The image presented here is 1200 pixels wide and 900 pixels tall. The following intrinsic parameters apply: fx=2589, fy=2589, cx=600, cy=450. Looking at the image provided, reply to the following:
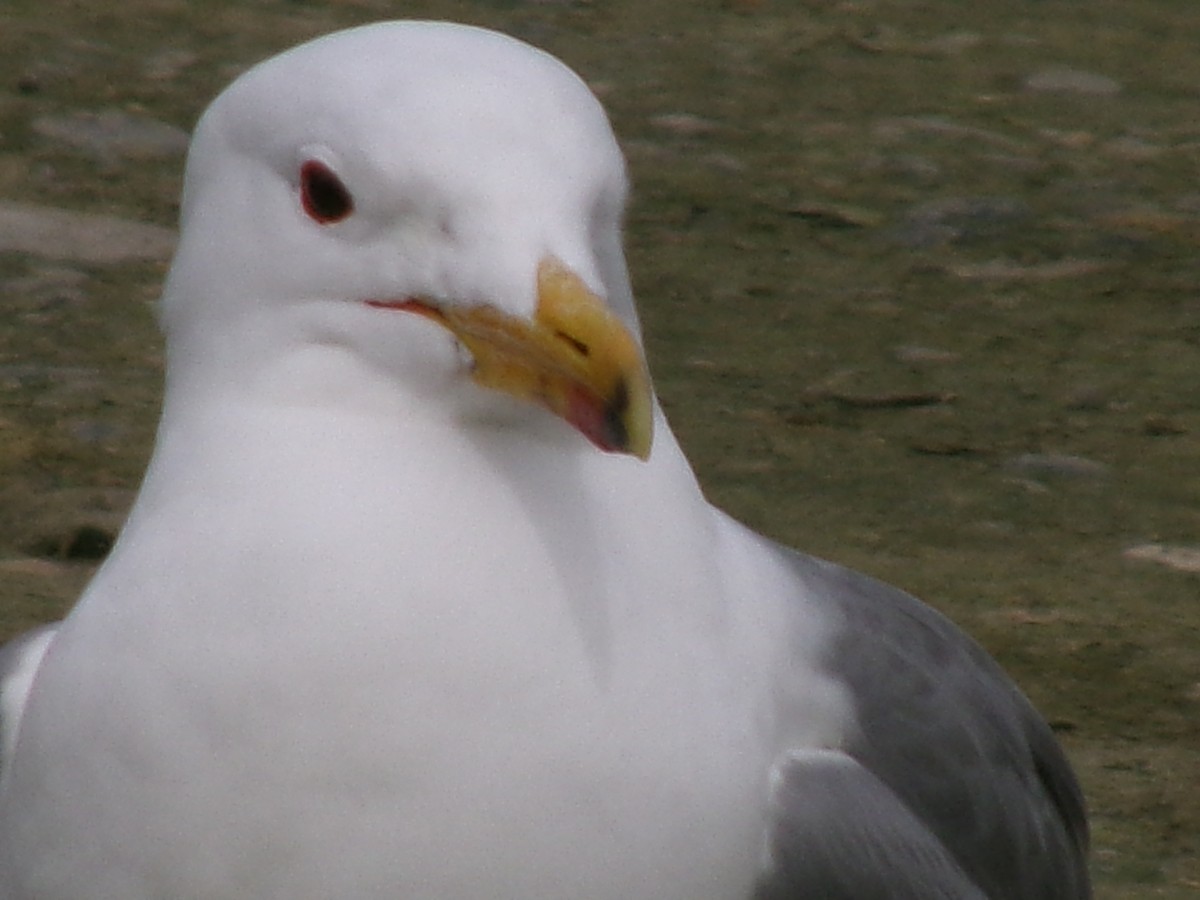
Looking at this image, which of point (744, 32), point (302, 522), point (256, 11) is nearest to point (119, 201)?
point (256, 11)

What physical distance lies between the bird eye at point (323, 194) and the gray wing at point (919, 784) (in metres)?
0.65

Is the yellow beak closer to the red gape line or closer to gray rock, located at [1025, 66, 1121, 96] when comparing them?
the red gape line

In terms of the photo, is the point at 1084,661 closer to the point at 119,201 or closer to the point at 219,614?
the point at 219,614

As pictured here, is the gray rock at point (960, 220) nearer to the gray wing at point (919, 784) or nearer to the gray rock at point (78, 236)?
the gray rock at point (78, 236)

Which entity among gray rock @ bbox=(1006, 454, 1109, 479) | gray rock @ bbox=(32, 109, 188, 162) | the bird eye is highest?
the bird eye

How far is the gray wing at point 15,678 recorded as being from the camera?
247 centimetres

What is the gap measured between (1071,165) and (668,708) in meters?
3.76

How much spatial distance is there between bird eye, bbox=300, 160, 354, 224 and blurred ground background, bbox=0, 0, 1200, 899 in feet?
5.26

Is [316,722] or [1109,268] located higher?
[316,722]

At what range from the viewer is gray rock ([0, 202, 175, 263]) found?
4.92 metres

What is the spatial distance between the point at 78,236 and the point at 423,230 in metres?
3.08

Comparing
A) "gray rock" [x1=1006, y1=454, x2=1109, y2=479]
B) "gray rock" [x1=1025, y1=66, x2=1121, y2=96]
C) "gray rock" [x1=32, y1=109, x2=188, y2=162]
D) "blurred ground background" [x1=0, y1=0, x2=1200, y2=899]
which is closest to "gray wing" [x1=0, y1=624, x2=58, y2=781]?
"blurred ground background" [x1=0, y1=0, x2=1200, y2=899]

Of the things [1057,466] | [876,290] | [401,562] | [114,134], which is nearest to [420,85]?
[401,562]

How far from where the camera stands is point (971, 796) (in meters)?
2.71
